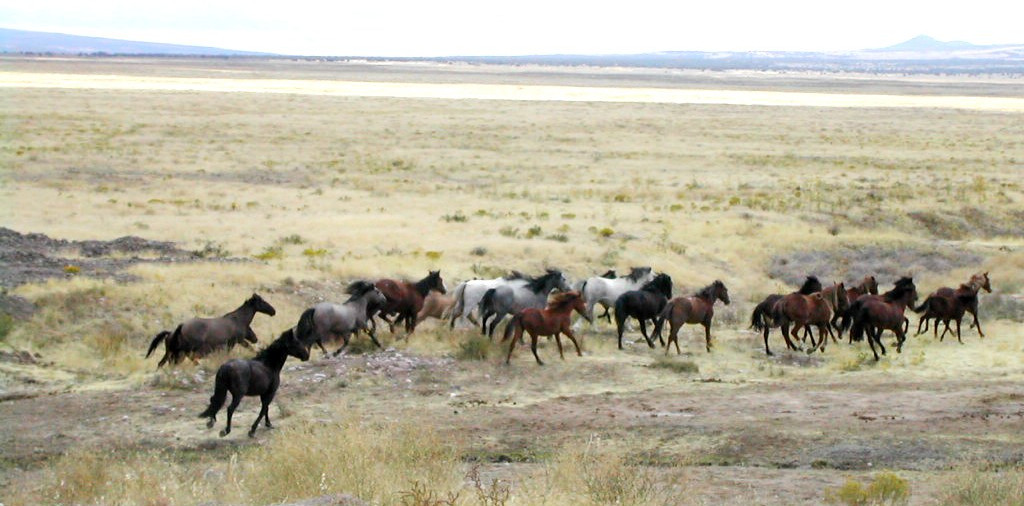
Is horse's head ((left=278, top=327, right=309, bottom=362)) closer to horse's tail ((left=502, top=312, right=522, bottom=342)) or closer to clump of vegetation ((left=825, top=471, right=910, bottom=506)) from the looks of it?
horse's tail ((left=502, top=312, right=522, bottom=342))

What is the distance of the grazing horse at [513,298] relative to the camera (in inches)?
681

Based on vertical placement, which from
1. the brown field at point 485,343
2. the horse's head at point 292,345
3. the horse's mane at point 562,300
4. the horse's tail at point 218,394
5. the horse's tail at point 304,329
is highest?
the horse's head at point 292,345

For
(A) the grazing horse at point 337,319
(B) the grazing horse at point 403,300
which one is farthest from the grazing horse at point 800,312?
(A) the grazing horse at point 337,319

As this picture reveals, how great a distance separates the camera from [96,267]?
20.5 meters

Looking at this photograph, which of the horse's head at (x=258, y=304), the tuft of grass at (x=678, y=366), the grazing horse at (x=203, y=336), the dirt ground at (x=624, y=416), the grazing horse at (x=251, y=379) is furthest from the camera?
the tuft of grass at (x=678, y=366)

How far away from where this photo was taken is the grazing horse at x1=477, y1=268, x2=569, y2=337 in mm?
17297

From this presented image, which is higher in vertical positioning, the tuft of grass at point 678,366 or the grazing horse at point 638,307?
the grazing horse at point 638,307

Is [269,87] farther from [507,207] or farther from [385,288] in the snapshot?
[385,288]

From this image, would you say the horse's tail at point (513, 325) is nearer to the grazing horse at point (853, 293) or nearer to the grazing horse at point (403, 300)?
the grazing horse at point (403, 300)

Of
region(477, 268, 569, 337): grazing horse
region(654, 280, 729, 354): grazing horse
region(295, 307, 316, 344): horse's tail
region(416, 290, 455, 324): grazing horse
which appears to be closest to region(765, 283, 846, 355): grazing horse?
region(654, 280, 729, 354): grazing horse

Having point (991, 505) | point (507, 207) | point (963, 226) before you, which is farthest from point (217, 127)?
point (991, 505)

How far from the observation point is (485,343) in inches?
634

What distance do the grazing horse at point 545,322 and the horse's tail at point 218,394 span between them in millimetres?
4601

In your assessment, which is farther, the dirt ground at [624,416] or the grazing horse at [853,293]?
the grazing horse at [853,293]
